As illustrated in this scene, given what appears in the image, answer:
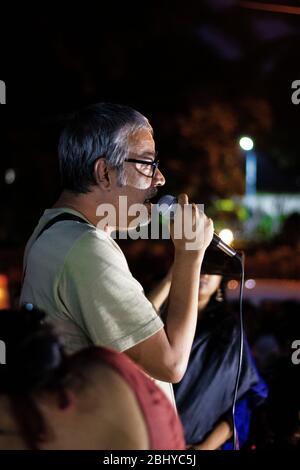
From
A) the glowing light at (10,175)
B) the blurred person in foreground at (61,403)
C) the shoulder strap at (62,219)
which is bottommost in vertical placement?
the blurred person in foreground at (61,403)

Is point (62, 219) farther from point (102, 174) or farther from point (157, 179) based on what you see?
point (157, 179)

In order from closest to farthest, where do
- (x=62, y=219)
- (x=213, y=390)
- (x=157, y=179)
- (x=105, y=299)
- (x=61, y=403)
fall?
(x=61, y=403)
(x=105, y=299)
(x=62, y=219)
(x=157, y=179)
(x=213, y=390)

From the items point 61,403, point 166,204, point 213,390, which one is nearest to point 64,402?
point 61,403

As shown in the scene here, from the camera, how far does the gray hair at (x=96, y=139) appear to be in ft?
6.17

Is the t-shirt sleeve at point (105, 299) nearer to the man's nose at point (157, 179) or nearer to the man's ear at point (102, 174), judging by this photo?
the man's ear at point (102, 174)

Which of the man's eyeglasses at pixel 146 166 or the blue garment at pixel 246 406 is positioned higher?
the man's eyeglasses at pixel 146 166

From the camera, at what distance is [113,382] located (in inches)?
47.8

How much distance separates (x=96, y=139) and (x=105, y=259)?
1.29ft

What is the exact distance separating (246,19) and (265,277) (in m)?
5.21

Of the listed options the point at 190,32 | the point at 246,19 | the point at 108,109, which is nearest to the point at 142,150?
the point at 108,109

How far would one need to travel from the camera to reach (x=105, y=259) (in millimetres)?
1677

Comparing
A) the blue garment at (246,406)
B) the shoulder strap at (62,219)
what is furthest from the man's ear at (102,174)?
the blue garment at (246,406)

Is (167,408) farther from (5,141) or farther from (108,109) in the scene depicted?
(5,141)

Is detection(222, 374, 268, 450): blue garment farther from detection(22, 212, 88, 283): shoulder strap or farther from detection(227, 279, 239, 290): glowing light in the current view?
detection(227, 279, 239, 290): glowing light
